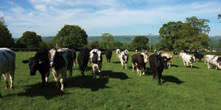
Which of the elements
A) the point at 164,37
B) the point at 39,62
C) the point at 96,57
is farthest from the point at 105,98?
the point at 164,37

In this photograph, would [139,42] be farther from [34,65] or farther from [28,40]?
[34,65]

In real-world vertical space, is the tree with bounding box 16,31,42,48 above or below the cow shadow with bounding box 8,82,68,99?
above

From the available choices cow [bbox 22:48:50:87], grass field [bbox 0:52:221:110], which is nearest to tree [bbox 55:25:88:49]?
grass field [bbox 0:52:221:110]

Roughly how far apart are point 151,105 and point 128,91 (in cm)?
182

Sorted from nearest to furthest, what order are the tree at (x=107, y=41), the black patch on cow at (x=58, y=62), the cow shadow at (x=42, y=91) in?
the cow shadow at (x=42, y=91) → the black patch on cow at (x=58, y=62) → the tree at (x=107, y=41)

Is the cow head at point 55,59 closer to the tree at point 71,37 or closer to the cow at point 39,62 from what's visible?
the cow at point 39,62

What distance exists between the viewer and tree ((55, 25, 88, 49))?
224 ft

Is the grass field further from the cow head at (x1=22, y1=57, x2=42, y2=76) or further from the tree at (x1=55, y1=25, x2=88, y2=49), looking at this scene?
the tree at (x1=55, y1=25, x2=88, y2=49)

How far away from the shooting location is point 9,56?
712cm

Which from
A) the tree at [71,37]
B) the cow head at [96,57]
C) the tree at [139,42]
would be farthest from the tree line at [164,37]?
the tree at [139,42]

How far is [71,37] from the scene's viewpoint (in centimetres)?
6862

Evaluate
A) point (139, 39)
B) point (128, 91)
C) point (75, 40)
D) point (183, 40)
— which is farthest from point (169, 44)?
point (128, 91)

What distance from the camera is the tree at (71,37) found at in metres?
68.2

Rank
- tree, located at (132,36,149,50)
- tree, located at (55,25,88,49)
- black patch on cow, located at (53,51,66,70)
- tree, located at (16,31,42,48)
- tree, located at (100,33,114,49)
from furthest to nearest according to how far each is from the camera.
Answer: tree, located at (132,36,149,50)
tree, located at (100,33,114,49)
tree, located at (16,31,42,48)
tree, located at (55,25,88,49)
black patch on cow, located at (53,51,66,70)
